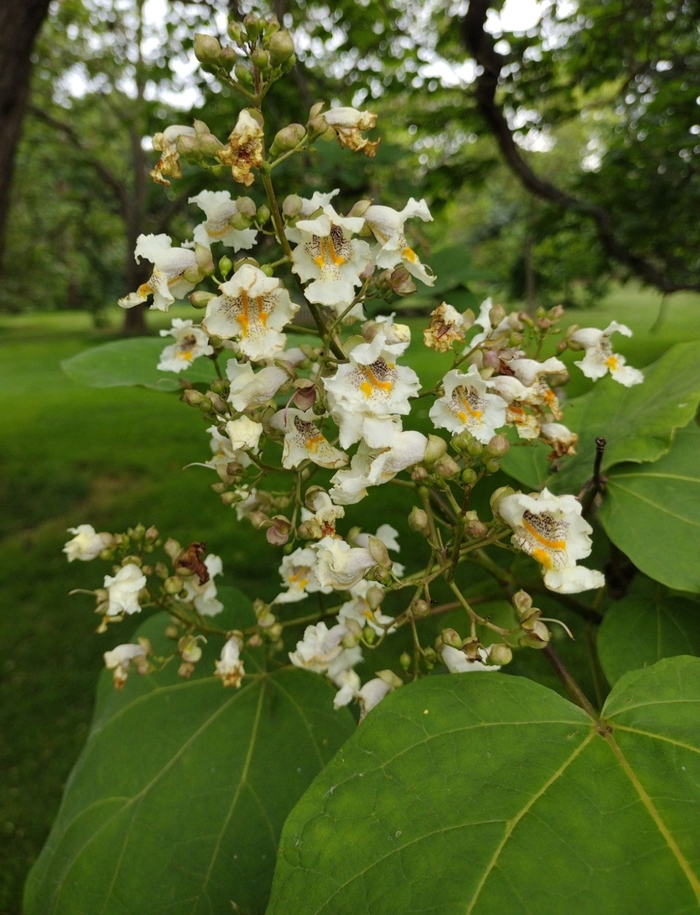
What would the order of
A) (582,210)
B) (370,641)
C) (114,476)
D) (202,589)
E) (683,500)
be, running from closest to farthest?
1. (370,641)
2. (683,500)
3. (202,589)
4. (582,210)
5. (114,476)

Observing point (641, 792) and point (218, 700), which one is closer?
point (641, 792)

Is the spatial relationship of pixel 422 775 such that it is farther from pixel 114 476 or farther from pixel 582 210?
pixel 114 476

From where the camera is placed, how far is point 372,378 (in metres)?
0.95

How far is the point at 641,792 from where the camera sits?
30.4 inches

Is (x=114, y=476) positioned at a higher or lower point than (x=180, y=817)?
lower

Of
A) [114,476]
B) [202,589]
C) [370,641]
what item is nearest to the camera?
[370,641]

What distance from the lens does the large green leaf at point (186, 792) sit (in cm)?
114

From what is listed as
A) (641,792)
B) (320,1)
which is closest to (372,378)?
(641,792)

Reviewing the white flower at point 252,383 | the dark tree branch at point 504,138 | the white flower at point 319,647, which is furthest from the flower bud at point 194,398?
the dark tree branch at point 504,138

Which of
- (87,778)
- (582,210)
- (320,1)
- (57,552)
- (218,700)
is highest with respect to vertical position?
(320,1)

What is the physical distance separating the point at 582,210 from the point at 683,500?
2939 millimetres

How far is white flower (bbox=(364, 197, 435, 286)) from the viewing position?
→ 0.98m

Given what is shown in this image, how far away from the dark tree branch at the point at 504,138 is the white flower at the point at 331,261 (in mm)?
2846

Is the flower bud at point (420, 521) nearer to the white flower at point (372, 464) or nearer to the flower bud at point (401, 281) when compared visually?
the white flower at point (372, 464)
